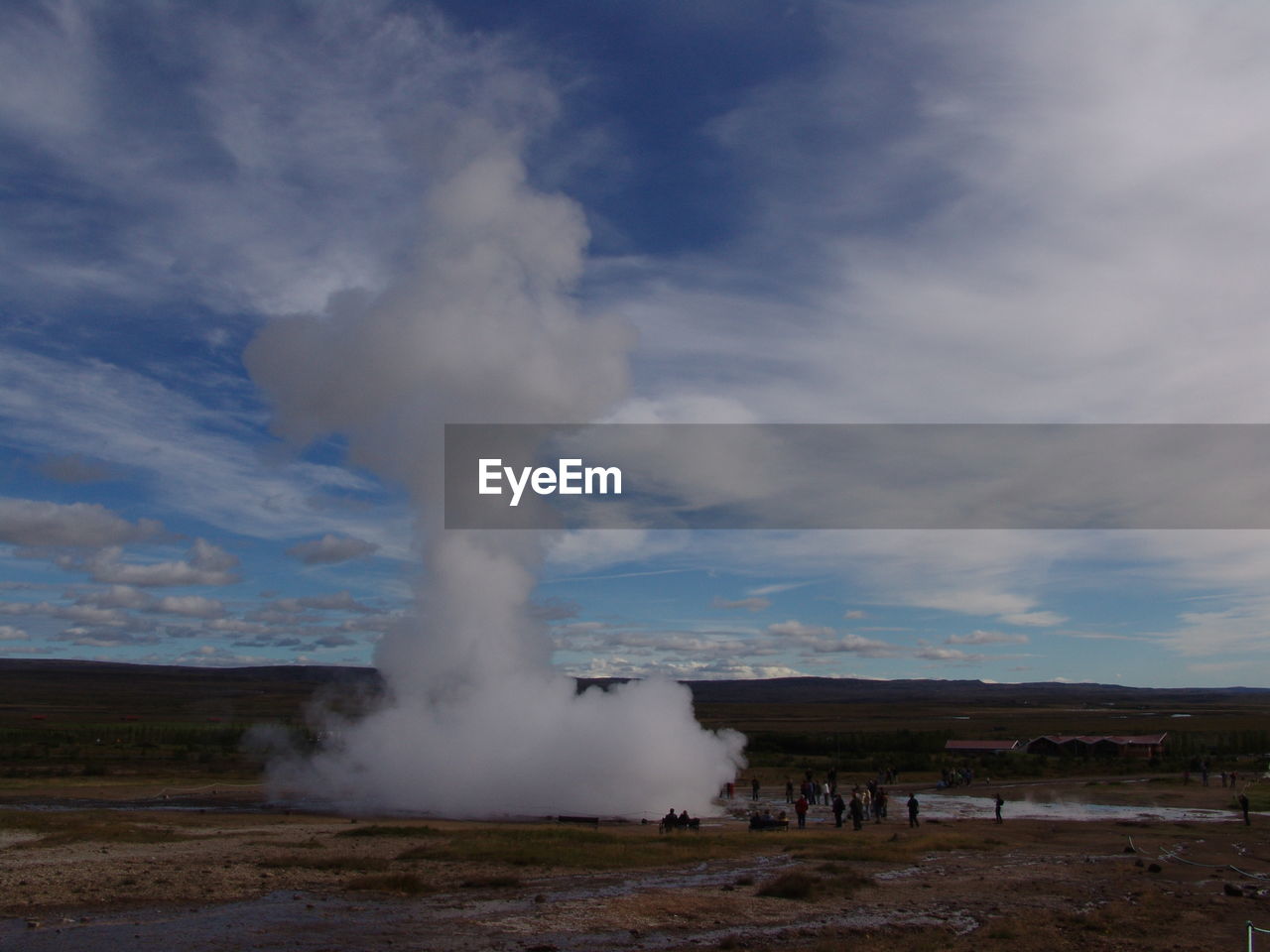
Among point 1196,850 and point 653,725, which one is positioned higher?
point 653,725

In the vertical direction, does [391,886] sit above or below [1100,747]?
above

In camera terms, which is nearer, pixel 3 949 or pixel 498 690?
pixel 3 949

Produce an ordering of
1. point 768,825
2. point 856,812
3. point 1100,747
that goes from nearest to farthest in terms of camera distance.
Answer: point 768,825, point 856,812, point 1100,747

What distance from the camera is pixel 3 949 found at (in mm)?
17906

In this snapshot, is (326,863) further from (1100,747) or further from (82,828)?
(1100,747)

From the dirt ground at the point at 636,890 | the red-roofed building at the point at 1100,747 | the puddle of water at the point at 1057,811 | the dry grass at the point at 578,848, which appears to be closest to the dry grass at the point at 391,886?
the dirt ground at the point at 636,890

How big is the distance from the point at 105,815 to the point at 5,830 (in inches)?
205

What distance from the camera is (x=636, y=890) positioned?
2523 cm

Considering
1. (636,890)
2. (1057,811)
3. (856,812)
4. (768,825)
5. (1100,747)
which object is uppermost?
(636,890)

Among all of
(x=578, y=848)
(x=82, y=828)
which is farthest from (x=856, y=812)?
(x=82, y=828)

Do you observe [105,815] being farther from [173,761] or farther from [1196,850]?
[1196,850]

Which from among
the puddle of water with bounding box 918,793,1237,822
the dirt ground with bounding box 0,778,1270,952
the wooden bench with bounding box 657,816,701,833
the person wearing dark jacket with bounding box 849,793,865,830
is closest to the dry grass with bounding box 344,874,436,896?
the dirt ground with bounding box 0,778,1270,952

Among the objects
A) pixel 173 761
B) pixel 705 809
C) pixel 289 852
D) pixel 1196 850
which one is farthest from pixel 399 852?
pixel 173 761

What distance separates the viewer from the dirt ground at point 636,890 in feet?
64.7
